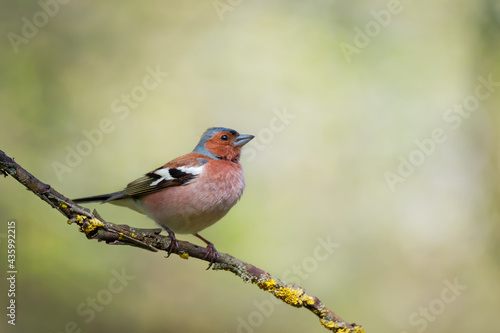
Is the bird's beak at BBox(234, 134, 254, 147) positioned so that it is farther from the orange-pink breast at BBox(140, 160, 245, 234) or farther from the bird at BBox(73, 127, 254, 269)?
the orange-pink breast at BBox(140, 160, 245, 234)

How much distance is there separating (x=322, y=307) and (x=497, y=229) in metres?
7.60

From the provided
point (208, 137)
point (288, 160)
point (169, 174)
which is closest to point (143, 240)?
point (169, 174)

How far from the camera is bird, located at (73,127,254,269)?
477 cm

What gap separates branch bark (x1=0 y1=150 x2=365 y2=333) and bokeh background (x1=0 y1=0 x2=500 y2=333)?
4448mm

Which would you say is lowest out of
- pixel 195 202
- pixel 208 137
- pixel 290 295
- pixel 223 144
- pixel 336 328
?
pixel 336 328

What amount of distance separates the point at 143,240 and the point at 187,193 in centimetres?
144

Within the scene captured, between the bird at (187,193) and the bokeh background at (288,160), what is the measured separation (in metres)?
2.75

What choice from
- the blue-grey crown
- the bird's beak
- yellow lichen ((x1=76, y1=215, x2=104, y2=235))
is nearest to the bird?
the blue-grey crown

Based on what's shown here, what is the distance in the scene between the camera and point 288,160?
379 inches

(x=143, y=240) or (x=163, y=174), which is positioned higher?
(x=163, y=174)

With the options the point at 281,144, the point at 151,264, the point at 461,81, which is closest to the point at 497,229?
the point at 461,81

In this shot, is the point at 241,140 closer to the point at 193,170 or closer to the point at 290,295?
the point at 193,170

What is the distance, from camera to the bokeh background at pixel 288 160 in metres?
8.09

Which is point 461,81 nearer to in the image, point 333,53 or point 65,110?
point 333,53
